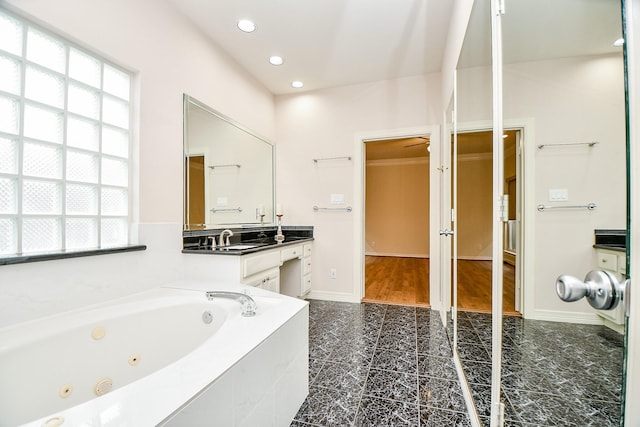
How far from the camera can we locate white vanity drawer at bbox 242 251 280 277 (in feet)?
7.02

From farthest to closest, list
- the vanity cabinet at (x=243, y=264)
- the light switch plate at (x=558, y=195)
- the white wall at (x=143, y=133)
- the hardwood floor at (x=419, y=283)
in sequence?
the vanity cabinet at (x=243, y=264) < the white wall at (x=143, y=133) < the hardwood floor at (x=419, y=283) < the light switch plate at (x=558, y=195)

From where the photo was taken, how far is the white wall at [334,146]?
3195 mm

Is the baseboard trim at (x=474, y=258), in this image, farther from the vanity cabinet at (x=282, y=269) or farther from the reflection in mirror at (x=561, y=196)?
the vanity cabinet at (x=282, y=269)

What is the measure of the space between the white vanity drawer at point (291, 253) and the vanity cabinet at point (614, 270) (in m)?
2.46

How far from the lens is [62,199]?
1485 mm

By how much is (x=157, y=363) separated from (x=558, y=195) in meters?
1.84

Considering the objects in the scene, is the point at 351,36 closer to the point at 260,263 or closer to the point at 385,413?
the point at 260,263

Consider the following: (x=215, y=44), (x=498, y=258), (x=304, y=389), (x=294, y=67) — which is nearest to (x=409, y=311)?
(x=304, y=389)

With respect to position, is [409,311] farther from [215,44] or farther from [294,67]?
[215,44]

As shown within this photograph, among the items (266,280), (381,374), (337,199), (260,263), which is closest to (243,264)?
(260,263)

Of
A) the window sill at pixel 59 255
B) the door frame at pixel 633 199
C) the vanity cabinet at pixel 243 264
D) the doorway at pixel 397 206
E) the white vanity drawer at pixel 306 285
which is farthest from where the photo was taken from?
the doorway at pixel 397 206

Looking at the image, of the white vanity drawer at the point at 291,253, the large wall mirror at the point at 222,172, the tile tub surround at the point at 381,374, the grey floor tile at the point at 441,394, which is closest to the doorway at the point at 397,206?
the white vanity drawer at the point at 291,253

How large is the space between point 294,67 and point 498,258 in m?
2.85

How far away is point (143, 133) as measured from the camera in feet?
6.13
